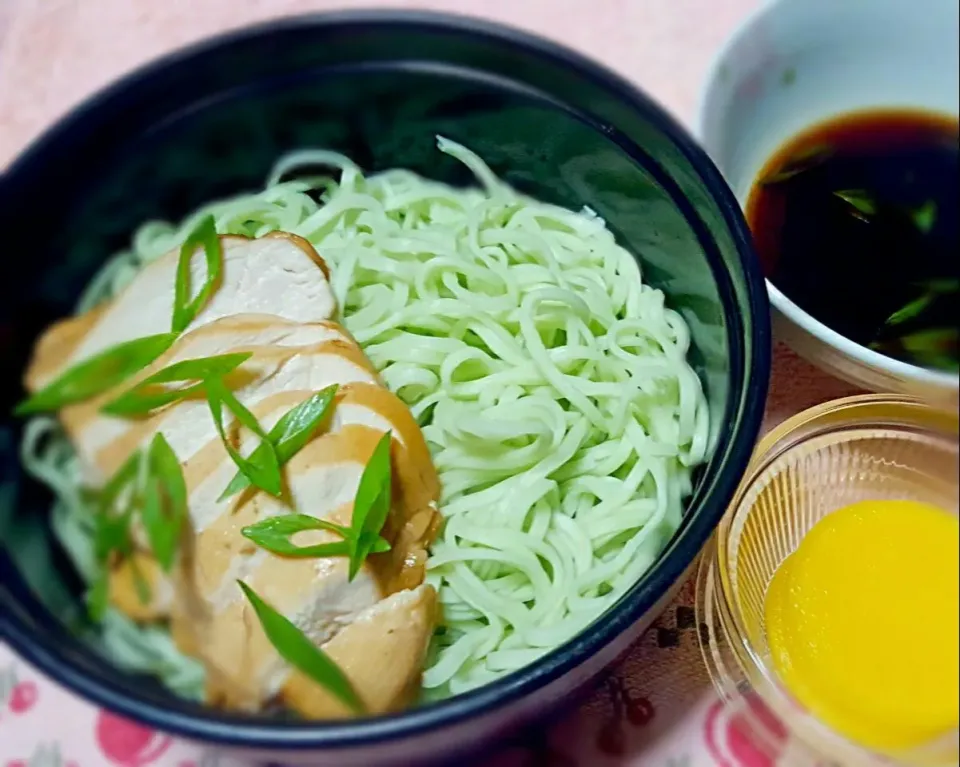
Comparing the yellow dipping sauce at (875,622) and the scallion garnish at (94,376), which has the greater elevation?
the scallion garnish at (94,376)

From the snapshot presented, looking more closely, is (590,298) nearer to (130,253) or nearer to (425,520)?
(425,520)

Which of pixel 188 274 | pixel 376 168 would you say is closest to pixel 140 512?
pixel 188 274

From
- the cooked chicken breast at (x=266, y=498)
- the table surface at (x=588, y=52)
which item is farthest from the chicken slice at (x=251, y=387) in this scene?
the table surface at (x=588, y=52)

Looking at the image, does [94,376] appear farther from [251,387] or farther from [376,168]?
[376,168]

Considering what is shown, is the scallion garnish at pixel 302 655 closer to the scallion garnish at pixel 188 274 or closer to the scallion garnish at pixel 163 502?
the scallion garnish at pixel 163 502

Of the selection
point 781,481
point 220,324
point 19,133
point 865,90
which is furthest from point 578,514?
point 19,133

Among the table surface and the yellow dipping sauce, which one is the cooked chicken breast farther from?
the yellow dipping sauce
